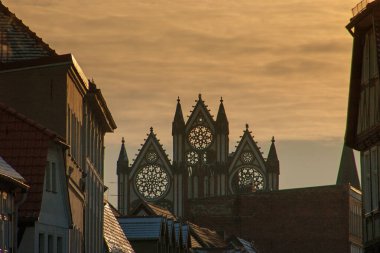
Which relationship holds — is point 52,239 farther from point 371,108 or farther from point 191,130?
point 191,130

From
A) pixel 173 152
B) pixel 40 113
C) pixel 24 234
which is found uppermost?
pixel 173 152

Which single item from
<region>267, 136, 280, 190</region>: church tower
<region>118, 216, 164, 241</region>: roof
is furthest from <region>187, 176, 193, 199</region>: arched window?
<region>118, 216, 164, 241</region>: roof

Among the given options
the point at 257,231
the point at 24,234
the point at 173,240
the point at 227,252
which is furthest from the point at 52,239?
the point at 257,231

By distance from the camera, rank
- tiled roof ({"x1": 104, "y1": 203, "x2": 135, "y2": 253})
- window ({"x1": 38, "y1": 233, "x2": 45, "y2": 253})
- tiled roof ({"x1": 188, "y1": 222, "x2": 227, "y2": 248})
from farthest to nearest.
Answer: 1. tiled roof ({"x1": 188, "y1": 222, "x2": 227, "y2": 248})
2. tiled roof ({"x1": 104, "y1": 203, "x2": 135, "y2": 253})
3. window ({"x1": 38, "y1": 233, "x2": 45, "y2": 253})

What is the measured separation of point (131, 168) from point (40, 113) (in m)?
135

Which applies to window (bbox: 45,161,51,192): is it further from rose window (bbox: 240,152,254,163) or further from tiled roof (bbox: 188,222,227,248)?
rose window (bbox: 240,152,254,163)

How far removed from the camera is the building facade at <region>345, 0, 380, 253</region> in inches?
1873

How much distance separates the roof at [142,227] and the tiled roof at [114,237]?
2.49 m

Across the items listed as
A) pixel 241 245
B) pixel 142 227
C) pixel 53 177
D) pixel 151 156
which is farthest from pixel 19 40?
pixel 151 156

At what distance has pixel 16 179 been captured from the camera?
3741cm

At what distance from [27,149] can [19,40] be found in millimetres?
9976

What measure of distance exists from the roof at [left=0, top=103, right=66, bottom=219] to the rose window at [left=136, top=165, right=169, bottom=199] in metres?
134

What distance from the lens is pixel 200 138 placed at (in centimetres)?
17900

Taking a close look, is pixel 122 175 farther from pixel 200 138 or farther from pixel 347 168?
pixel 347 168
